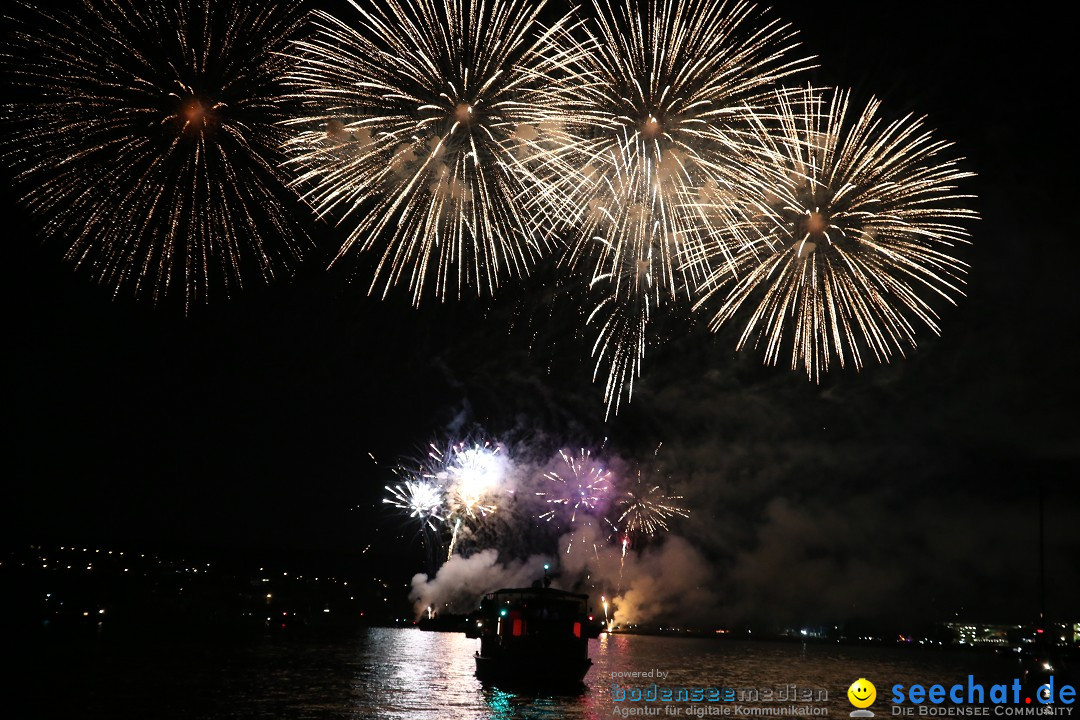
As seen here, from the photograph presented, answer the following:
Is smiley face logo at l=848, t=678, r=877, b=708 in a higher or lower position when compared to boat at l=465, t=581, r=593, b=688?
lower

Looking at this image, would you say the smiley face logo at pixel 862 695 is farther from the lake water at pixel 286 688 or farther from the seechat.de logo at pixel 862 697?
the lake water at pixel 286 688

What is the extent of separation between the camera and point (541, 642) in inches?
1933

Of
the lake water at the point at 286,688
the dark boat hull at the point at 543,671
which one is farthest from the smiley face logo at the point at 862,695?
the dark boat hull at the point at 543,671

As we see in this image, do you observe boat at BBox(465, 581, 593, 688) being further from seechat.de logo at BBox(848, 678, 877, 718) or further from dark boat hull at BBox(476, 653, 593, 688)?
seechat.de logo at BBox(848, 678, 877, 718)

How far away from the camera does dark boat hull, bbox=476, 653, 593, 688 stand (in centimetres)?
4812

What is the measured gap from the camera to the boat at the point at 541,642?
4844 centimetres

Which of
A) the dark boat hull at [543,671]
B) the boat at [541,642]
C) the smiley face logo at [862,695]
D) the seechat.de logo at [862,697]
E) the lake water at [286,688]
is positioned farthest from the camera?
the boat at [541,642]

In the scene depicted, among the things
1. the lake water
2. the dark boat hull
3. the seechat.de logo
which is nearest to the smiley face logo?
the seechat.de logo

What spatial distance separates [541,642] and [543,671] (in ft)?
5.36

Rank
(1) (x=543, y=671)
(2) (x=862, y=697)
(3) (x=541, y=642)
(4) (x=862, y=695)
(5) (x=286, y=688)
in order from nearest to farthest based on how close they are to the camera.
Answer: (5) (x=286, y=688) < (1) (x=543, y=671) < (3) (x=541, y=642) < (2) (x=862, y=697) < (4) (x=862, y=695)

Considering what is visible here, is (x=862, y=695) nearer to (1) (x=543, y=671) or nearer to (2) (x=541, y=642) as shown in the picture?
(1) (x=543, y=671)

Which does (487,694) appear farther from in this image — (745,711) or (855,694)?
(855,694)

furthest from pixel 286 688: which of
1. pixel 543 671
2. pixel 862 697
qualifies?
pixel 862 697

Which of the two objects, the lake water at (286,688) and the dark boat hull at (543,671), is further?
the dark boat hull at (543,671)
